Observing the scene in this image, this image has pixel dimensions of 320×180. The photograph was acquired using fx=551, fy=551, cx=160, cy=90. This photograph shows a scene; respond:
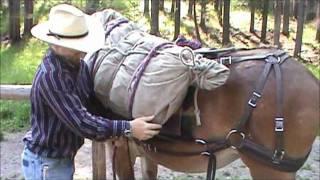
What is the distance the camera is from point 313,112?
102 inches

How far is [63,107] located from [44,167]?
347 mm

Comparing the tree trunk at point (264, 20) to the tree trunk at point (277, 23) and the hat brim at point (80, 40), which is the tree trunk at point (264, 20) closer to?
the tree trunk at point (277, 23)

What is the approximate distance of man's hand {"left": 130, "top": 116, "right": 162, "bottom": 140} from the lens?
2.44 metres

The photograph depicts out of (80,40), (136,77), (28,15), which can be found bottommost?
(28,15)

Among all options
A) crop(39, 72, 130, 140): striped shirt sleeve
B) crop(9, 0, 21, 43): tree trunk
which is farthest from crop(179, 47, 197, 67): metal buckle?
crop(9, 0, 21, 43): tree trunk

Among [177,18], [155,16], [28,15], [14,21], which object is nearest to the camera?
[155,16]

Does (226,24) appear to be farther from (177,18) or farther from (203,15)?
(177,18)

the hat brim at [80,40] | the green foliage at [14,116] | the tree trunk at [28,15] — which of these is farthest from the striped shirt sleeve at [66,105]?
the tree trunk at [28,15]

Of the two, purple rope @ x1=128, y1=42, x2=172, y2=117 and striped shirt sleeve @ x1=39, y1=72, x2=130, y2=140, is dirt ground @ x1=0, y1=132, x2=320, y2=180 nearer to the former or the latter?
purple rope @ x1=128, y1=42, x2=172, y2=117

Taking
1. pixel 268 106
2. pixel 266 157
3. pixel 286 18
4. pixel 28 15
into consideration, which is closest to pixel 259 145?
pixel 266 157

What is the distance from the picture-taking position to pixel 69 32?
2326 mm

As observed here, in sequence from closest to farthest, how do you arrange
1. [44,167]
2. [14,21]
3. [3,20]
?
[44,167], [14,21], [3,20]

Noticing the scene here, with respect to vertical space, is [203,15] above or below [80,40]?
below

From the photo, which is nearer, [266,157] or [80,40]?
[80,40]
